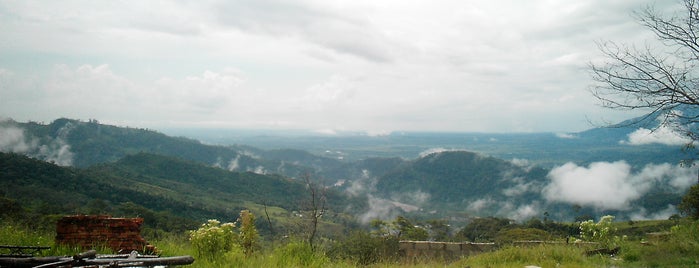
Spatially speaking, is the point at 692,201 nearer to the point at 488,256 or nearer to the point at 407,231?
the point at 488,256

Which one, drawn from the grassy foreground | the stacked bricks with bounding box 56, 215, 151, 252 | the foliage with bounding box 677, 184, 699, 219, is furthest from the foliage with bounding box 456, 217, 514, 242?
the stacked bricks with bounding box 56, 215, 151, 252

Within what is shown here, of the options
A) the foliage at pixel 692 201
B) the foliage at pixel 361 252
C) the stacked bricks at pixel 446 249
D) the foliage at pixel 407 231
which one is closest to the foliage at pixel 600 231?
the stacked bricks at pixel 446 249

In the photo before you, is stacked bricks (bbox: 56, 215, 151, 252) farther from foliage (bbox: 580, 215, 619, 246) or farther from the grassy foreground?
foliage (bbox: 580, 215, 619, 246)

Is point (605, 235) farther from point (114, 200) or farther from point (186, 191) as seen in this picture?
point (186, 191)

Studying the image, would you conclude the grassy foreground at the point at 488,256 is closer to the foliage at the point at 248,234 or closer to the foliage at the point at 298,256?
the foliage at the point at 298,256

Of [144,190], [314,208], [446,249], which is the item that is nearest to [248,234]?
[314,208]
